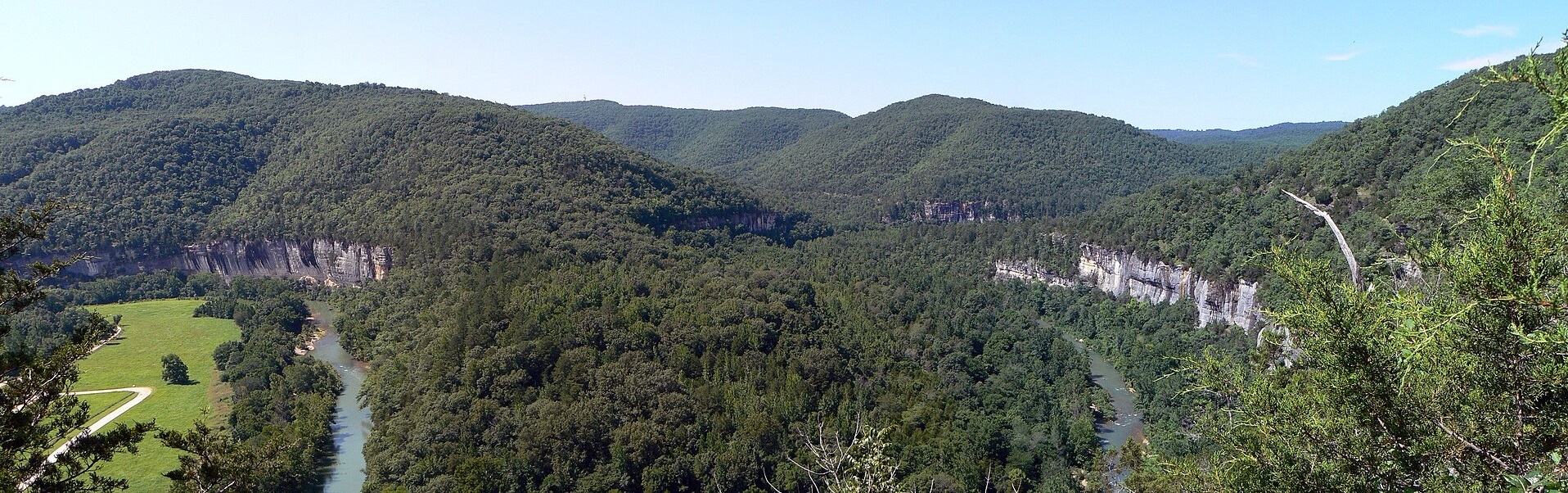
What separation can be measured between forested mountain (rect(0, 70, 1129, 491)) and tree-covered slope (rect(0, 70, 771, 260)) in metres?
0.39

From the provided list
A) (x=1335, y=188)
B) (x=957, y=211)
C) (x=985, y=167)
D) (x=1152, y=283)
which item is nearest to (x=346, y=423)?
(x=1152, y=283)

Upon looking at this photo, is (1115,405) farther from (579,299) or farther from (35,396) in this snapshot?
→ (35,396)

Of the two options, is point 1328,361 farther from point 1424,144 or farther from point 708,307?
point 1424,144

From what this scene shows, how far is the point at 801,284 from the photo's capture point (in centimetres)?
6838

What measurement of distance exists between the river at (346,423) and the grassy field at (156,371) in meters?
7.84

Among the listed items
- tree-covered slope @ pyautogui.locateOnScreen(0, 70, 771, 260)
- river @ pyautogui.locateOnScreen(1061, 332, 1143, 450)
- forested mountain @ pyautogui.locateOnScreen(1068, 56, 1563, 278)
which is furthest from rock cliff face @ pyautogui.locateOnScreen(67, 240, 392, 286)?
forested mountain @ pyautogui.locateOnScreen(1068, 56, 1563, 278)

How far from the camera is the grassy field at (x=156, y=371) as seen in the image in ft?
140

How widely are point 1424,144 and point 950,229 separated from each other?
232ft

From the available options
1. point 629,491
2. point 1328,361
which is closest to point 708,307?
point 629,491

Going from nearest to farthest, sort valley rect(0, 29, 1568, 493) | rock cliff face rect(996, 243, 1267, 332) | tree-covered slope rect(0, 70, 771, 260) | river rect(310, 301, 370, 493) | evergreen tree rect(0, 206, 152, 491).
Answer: valley rect(0, 29, 1568, 493) → evergreen tree rect(0, 206, 152, 491) → river rect(310, 301, 370, 493) → rock cliff face rect(996, 243, 1267, 332) → tree-covered slope rect(0, 70, 771, 260)

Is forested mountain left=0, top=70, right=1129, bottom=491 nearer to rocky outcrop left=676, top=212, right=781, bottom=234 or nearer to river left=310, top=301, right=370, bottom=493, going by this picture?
rocky outcrop left=676, top=212, right=781, bottom=234

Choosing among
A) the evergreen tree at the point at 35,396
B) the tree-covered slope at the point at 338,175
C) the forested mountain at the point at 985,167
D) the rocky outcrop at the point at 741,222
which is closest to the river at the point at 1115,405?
the evergreen tree at the point at 35,396

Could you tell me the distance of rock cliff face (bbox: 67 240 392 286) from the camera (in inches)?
3351

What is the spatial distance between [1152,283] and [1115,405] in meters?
27.4
